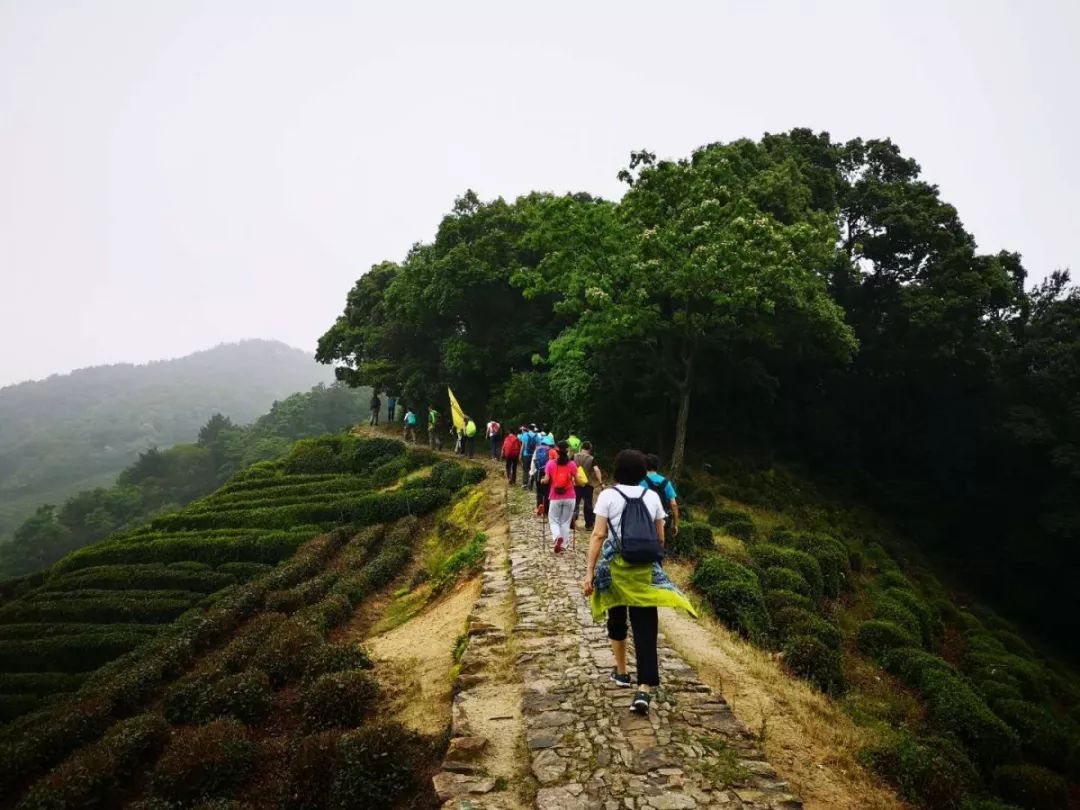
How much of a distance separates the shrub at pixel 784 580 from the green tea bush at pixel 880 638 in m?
1.40

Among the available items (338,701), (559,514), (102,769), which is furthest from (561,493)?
(102,769)

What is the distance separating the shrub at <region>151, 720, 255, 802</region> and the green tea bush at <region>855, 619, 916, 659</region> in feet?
39.1

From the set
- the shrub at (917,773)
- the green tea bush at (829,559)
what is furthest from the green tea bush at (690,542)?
the shrub at (917,773)

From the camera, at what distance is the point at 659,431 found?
1065 inches

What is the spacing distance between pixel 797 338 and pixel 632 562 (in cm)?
2004

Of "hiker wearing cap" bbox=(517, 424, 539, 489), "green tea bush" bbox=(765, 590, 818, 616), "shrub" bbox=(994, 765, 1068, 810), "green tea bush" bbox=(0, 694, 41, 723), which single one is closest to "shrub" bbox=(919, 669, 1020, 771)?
"shrub" bbox=(994, 765, 1068, 810)

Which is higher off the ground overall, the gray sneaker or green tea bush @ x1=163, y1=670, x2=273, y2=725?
the gray sneaker

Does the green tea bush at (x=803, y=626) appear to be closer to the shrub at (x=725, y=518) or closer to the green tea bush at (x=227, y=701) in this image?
the shrub at (x=725, y=518)

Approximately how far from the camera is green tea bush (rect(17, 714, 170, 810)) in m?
7.65

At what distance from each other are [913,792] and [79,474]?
171886 mm

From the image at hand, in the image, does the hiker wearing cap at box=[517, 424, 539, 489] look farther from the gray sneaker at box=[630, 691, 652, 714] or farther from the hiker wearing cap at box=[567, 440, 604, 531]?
the gray sneaker at box=[630, 691, 652, 714]

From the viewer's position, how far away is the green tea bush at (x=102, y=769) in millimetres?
7652

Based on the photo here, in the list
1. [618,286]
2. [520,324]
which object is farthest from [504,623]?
[520,324]

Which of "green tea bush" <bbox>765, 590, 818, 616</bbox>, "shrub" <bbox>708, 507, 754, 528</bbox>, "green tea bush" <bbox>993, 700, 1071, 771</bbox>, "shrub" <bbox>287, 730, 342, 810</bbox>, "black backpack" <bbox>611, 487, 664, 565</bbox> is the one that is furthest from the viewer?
"shrub" <bbox>708, 507, 754, 528</bbox>
